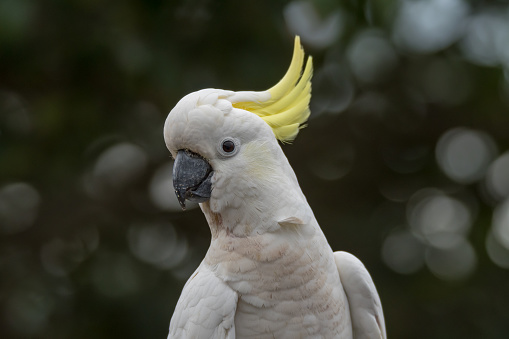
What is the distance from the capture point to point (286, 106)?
1.60 metres

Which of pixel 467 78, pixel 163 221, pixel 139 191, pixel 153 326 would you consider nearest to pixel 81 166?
pixel 139 191

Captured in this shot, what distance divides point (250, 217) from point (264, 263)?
124 millimetres

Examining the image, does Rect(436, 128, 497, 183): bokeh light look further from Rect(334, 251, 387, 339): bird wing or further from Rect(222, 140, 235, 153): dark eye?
Rect(222, 140, 235, 153): dark eye

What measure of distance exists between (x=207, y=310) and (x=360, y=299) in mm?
453

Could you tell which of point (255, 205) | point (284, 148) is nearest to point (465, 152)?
point (284, 148)

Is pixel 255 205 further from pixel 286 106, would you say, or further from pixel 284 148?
pixel 284 148

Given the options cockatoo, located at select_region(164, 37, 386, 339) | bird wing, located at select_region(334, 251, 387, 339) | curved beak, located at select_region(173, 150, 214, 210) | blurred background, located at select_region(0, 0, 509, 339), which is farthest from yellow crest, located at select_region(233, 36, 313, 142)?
blurred background, located at select_region(0, 0, 509, 339)

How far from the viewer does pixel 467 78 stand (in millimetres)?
3734

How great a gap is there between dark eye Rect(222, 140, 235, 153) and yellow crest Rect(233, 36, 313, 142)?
165mm

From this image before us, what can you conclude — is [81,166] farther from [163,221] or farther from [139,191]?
[163,221]

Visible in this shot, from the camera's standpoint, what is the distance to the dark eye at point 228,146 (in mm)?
1451

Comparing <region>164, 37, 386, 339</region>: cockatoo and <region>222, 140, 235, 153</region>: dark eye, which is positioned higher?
<region>222, 140, 235, 153</region>: dark eye

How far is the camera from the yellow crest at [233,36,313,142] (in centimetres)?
159

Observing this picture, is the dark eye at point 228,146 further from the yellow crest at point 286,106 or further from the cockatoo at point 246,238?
the yellow crest at point 286,106
